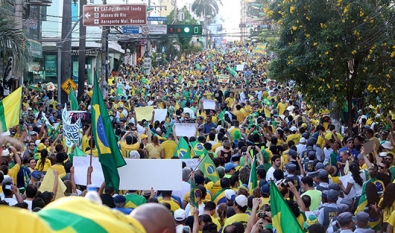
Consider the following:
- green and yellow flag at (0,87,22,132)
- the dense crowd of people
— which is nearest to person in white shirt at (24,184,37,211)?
the dense crowd of people

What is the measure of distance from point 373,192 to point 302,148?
539 cm

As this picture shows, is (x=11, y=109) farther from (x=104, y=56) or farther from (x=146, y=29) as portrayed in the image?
(x=146, y=29)

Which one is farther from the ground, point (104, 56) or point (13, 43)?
point (13, 43)

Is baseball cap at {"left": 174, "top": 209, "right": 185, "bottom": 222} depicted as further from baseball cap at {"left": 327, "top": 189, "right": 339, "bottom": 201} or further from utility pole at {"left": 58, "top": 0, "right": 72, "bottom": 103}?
utility pole at {"left": 58, "top": 0, "right": 72, "bottom": 103}

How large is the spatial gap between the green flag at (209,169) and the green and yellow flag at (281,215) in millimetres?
3538

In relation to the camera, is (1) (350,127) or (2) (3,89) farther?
(2) (3,89)

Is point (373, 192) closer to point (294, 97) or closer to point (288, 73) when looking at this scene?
point (288, 73)

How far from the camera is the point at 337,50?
15.3 metres

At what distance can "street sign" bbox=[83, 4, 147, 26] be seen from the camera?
27141mm

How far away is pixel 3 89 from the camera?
26.3 metres

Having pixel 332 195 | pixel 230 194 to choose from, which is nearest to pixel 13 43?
pixel 230 194

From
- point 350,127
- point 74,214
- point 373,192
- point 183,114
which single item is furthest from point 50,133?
point 74,214

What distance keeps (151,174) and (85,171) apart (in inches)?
43.2

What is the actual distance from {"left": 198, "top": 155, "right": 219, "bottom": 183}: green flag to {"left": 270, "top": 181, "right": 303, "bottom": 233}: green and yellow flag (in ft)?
11.6
